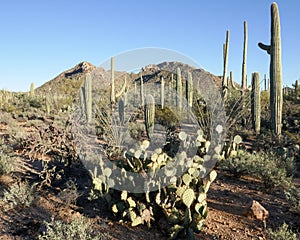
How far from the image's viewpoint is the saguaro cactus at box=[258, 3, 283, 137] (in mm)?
9312

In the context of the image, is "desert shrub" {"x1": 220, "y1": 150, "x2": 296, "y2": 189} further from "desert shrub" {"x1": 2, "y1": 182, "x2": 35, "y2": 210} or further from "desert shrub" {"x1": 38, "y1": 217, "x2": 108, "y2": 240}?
"desert shrub" {"x1": 2, "y1": 182, "x2": 35, "y2": 210}

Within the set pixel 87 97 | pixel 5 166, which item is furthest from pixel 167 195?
pixel 87 97

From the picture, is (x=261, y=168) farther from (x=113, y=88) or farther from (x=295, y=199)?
(x=113, y=88)

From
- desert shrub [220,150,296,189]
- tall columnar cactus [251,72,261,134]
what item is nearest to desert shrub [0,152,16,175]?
desert shrub [220,150,296,189]

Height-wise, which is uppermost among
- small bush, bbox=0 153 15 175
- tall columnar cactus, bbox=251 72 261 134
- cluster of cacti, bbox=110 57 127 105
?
cluster of cacti, bbox=110 57 127 105

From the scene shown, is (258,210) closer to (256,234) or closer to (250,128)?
(256,234)

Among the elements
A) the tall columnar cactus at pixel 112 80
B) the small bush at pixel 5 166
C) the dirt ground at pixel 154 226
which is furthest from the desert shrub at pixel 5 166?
the tall columnar cactus at pixel 112 80

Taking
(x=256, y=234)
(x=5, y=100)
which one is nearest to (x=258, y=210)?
(x=256, y=234)

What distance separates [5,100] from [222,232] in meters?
20.7

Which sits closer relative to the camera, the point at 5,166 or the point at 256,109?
the point at 5,166

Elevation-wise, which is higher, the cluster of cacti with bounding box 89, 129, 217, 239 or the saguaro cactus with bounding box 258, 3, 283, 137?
the saguaro cactus with bounding box 258, 3, 283, 137

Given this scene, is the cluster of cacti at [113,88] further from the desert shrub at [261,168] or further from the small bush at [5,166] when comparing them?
the desert shrub at [261,168]

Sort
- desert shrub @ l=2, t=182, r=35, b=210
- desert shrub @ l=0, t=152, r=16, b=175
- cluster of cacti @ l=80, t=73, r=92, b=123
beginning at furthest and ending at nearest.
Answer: cluster of cacti @ l=80, t=73, r=92, b=123 → desert shrub @ l=0, t=152, r=16, b=175 → desert shrub @ l=2, t=182, r=35, b=210

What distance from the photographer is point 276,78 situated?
30.7ft
